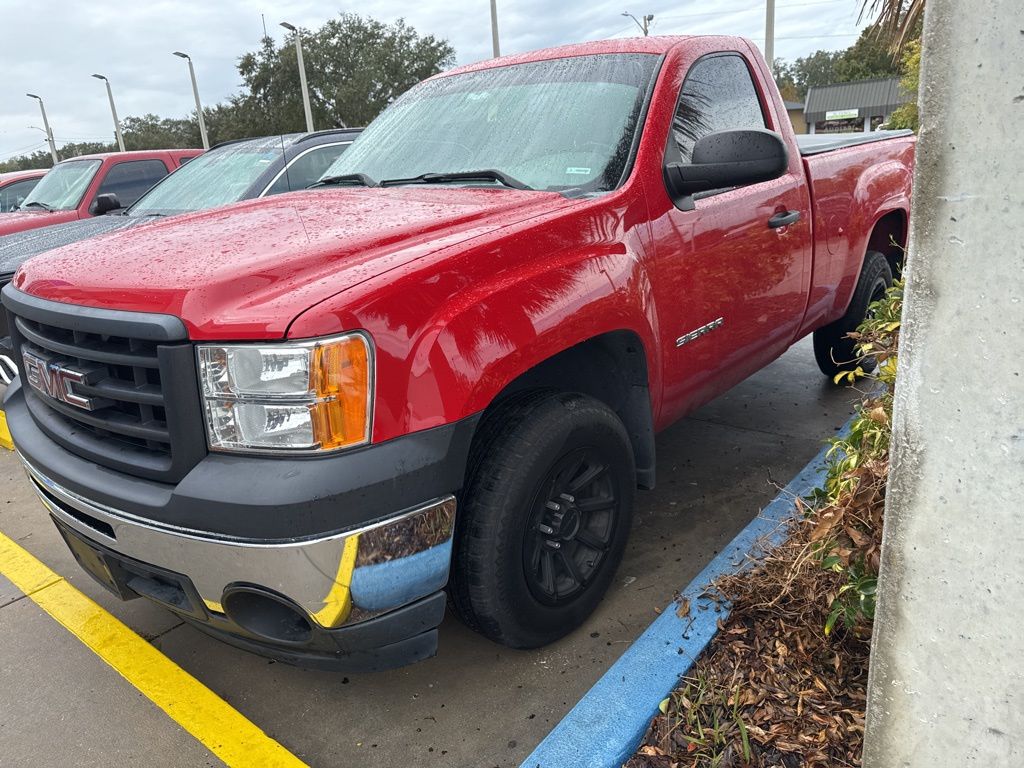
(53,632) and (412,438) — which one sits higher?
(412,438)

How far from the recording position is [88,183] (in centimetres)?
808

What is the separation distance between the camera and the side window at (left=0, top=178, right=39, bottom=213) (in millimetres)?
11281

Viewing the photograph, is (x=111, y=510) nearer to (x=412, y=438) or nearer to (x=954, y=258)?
(x=412, y=438)

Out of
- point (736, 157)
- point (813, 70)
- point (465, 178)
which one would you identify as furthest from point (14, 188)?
point (813, 70)

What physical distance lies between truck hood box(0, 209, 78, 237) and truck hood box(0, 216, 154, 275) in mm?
1395

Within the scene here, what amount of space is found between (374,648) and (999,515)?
140 cm

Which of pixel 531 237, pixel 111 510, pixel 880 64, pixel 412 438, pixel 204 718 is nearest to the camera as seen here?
pixel 412 438

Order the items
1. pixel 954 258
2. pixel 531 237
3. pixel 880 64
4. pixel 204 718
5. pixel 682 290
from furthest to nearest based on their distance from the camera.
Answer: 1. pixel 880 64
2. pixel 682 290
3. pixel 204 718
4. pixel 531 237
5. pixel 954 258

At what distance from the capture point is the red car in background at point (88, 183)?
7.79 metres

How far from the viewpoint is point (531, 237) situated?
2154mm

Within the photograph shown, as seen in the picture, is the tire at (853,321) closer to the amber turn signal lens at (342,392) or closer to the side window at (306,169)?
the amber turn signal lens at (342,392)

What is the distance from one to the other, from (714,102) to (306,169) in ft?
11.9

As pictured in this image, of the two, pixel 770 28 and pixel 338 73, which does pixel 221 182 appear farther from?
pixel 338 73

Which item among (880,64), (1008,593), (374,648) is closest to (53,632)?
(374,648)
